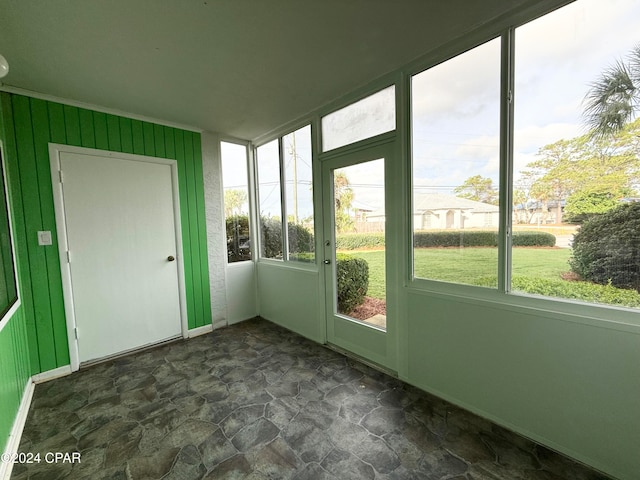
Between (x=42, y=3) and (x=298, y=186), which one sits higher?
(x=42, y=3)

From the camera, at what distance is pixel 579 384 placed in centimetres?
147

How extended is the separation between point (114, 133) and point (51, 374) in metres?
2.37

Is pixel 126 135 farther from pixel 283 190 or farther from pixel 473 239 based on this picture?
pixel 473 239

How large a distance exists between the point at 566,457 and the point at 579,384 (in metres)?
0.44

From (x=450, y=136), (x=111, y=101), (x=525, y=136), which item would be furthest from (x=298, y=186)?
(x=525, y=136)

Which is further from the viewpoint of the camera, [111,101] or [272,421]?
[111,101]

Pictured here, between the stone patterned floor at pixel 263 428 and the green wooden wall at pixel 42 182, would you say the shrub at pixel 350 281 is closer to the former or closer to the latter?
the stone patterned floor at pixel 263 428

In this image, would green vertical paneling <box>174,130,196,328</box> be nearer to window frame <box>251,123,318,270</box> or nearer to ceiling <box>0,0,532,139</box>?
ceiling <box>0,0,532,139</box>

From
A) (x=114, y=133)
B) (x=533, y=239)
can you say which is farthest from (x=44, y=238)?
(x=533, y=239)

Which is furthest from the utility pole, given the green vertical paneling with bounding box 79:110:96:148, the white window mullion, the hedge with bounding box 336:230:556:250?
the white window mullion

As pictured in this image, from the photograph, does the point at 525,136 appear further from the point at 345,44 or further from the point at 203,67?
the point at 203,67

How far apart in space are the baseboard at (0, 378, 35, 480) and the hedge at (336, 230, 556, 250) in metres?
2.71

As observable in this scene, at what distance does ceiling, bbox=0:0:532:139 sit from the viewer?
1.53 metres

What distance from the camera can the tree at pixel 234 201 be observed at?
11.9 feet
